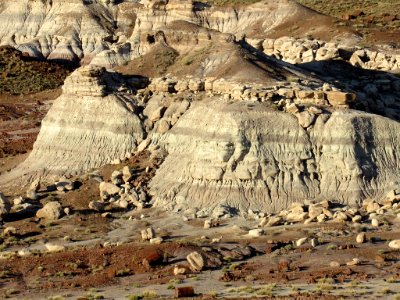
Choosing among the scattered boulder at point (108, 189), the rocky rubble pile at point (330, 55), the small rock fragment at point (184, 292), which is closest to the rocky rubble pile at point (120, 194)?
the scattered boulder at point (108, 189)

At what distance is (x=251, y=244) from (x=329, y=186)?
299 inches

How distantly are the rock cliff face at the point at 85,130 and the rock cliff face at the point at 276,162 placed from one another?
16.3 ft

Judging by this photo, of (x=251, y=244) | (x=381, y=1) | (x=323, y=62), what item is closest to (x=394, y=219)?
(x=251, y=244)

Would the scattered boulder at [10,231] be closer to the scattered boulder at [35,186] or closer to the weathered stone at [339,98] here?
the scattered boulder at [35,186]

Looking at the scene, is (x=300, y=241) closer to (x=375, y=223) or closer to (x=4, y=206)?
(x=375, y=223)

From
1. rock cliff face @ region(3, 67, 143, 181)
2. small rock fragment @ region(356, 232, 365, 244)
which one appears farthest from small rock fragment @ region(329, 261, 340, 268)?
rock cliff face @ region(3, 67, 143, 181)

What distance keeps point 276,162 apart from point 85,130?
11.5 m

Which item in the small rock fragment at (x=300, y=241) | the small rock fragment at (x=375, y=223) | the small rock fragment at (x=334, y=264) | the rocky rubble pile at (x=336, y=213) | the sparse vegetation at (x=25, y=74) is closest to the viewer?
the small rock fragment at (x=334, y=264)

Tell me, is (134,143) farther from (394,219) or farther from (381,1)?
(381,1)

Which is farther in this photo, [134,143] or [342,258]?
[134,143]

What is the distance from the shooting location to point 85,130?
2048 inches

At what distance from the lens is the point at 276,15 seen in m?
97.6

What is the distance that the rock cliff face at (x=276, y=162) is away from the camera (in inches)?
1790

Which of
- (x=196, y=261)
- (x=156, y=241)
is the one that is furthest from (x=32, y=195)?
(x=196, y=261)
